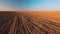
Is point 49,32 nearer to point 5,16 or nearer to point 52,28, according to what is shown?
point 52,28

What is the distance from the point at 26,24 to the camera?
1186 mm

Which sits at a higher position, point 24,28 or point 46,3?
point 46,3

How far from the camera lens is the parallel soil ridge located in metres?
1.17

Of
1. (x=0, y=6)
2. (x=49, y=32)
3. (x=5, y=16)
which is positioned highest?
(x=0, y=6)

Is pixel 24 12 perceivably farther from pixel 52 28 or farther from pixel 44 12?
pixel 52 28

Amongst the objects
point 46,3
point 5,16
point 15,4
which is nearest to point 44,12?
point 46,3

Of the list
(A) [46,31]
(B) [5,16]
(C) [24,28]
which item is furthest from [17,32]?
(A) [46,31]

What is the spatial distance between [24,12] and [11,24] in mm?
230

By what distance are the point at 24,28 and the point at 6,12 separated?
31cm

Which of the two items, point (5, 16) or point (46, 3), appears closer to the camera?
point (5, 16)

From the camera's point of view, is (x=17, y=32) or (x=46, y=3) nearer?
Result: (x=17, y=32)

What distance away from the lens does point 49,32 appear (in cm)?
119

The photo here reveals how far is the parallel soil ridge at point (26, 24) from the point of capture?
117 cm

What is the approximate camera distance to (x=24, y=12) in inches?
47.4
